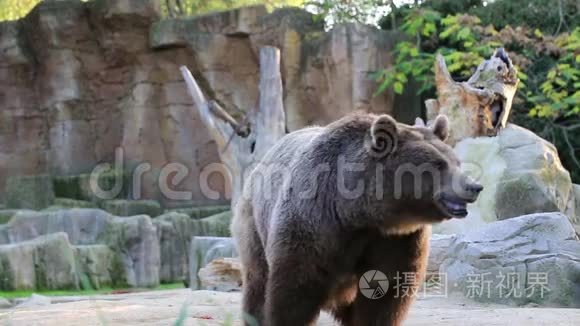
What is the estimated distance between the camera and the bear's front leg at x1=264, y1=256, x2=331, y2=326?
3.95 m

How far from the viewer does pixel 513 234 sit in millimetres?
7164

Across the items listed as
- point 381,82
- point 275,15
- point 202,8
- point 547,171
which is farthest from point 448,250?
point 202,8

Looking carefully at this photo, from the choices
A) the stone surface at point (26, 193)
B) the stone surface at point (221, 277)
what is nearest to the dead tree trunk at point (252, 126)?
the stone surface at point (221, 277)

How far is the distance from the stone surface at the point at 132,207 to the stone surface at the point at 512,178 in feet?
24.1

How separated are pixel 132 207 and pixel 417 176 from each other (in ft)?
42.3

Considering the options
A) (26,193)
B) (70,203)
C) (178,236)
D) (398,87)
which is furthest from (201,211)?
(398,87)

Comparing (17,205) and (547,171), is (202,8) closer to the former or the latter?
(17,205)

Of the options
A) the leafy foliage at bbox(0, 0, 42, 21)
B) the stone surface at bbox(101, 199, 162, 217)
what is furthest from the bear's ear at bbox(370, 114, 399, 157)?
the leafy foliage at bbox(0, 0, 42, 21)

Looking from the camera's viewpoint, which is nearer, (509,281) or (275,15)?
(509,281)

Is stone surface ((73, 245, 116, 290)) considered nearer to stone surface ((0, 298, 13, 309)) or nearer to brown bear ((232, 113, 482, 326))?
stone surface ((0, 298, 13, 309))

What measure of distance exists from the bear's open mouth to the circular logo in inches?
20.6

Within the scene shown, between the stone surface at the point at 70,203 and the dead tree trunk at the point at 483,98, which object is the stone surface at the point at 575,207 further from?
the stone surface at the point at 70,203

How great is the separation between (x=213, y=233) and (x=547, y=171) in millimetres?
5755

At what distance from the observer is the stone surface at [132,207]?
16.1 meters
